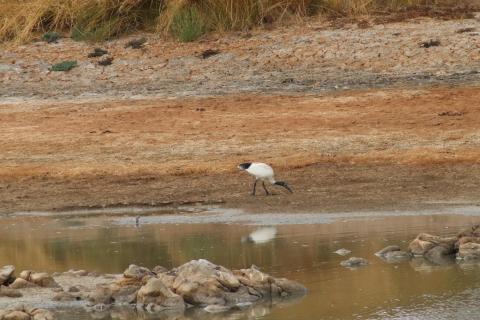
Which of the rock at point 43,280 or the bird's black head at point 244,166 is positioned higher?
the rock at point 43,280

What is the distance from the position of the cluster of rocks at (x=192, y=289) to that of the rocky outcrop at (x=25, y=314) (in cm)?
59

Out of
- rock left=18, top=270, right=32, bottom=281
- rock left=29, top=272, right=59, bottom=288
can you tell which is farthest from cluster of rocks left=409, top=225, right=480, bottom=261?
rock left=18, top=270, right=32, bottom=281

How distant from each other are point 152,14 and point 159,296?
1240 cm

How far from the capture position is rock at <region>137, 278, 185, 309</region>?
31.5 feet

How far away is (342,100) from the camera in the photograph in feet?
57.3

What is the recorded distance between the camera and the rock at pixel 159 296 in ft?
31.5

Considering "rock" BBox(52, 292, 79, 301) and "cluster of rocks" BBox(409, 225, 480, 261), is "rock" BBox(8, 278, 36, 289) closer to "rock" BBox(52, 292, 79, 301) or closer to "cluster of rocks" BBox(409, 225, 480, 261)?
"rock" BBox(52, 292, 79, 301)

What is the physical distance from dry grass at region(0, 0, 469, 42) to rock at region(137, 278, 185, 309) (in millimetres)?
11200

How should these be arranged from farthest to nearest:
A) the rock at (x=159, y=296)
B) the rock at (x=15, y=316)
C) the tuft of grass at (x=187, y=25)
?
1. the tuft of grass at (x=187, y=25)
2. the rock at (x=159, y=296)
3. the rock at (x=15, y=316)

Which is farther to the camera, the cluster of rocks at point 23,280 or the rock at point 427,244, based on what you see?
the rock at point 427,244

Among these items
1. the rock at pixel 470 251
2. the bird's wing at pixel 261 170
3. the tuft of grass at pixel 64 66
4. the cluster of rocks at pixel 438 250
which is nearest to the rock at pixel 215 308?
the cluster of rocks at pixel 438 250

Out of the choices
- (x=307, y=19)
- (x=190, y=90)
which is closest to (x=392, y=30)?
(x=307, y=19)

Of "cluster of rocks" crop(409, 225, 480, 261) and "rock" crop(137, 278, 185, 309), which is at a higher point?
"rock" crop(137, 278, 185, 309)

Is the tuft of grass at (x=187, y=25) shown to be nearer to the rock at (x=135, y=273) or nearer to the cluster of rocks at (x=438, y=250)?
the cluster of rocks at (x=438, y=250)
